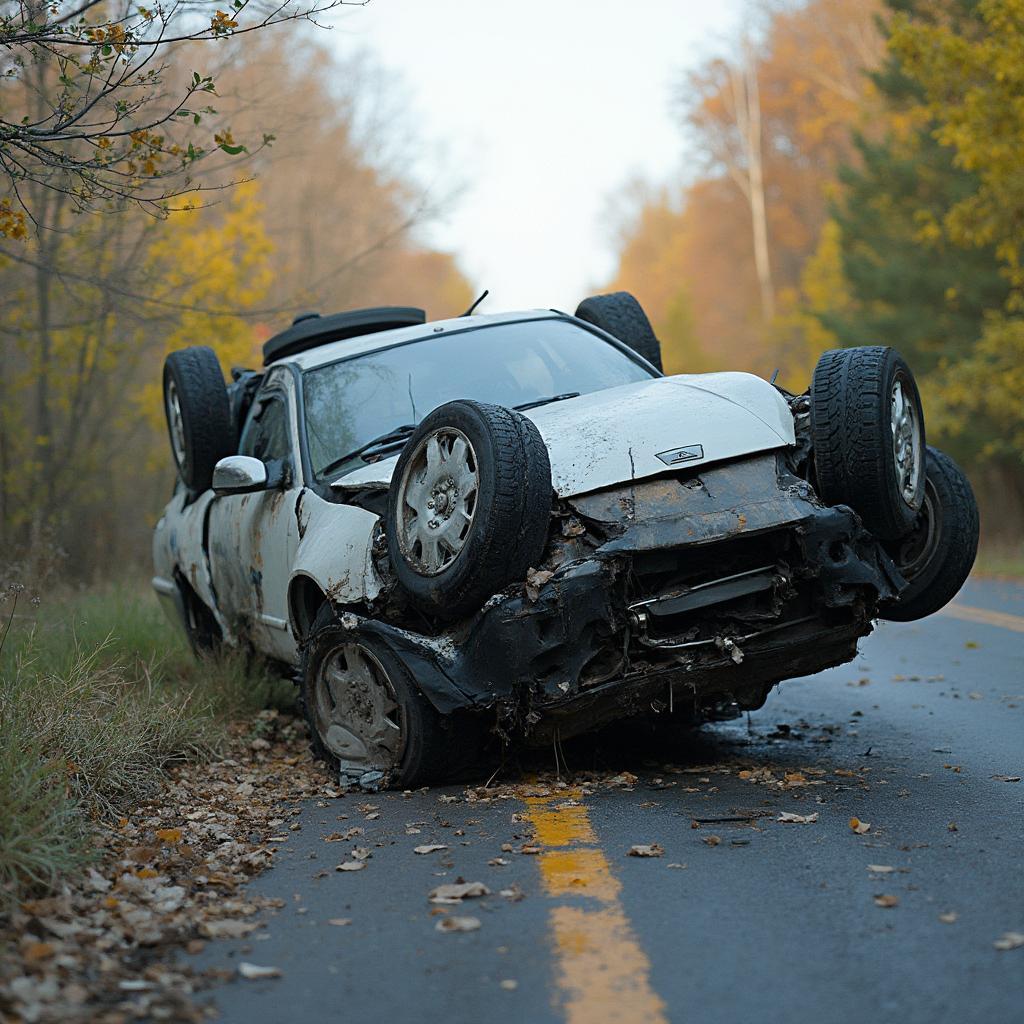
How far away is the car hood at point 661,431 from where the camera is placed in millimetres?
5352

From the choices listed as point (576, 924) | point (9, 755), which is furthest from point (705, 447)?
point (9, 755)

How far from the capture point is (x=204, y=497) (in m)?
8.07

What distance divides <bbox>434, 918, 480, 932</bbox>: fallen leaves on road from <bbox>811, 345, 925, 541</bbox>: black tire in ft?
7.71

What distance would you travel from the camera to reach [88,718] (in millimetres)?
5820

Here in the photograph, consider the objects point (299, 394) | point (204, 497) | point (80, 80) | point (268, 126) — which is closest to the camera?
point (299, 394)

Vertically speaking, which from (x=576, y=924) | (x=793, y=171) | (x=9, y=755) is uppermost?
(x=793, y=171)

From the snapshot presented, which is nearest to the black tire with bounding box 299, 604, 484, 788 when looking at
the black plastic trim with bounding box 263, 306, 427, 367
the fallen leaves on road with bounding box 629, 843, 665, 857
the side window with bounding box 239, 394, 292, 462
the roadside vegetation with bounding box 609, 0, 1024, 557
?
the fallen leaves on road with bounding box 629, 843, 665, 857

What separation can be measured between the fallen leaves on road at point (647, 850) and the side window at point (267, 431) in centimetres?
301

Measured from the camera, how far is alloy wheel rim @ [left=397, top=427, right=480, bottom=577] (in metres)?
5.33

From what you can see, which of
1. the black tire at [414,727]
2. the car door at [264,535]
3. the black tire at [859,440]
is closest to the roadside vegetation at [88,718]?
the car door at [264,535]

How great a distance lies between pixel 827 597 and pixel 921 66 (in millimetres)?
13889

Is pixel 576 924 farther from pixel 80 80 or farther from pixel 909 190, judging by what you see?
pixel 909 190

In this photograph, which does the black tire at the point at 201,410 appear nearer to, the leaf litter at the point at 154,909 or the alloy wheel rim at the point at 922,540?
the leaf litter at the point at 154,909

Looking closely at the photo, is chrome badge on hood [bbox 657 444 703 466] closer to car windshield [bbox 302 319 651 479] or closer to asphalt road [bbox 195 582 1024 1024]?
asphalt road [bbox 195 582 1024 1024]
